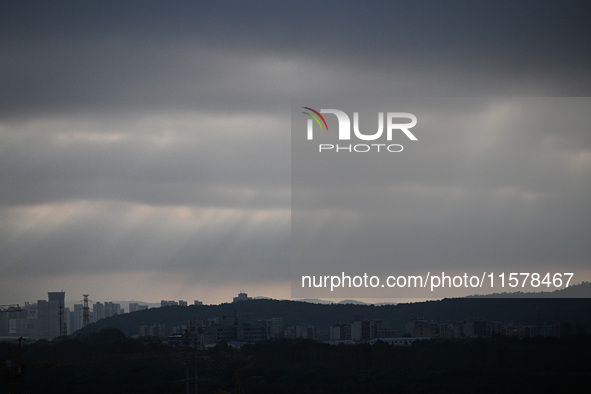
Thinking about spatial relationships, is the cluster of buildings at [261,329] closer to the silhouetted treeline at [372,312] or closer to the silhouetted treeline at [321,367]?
the silhouetted treeline at [372,312]

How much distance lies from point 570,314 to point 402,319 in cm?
2902

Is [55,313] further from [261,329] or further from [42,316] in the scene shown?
[261,329]

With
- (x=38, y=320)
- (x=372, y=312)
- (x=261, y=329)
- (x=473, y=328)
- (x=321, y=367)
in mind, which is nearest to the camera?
(x=321, y=367)

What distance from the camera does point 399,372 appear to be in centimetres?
5109

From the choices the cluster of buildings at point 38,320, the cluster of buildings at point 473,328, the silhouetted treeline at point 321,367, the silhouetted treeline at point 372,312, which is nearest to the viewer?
the silhouetted treeline at point 321,367

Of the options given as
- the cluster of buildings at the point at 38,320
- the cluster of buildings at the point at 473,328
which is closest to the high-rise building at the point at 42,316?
the cluster of buildings at the point at 38,320

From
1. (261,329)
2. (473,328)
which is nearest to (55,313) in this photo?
(261,329)

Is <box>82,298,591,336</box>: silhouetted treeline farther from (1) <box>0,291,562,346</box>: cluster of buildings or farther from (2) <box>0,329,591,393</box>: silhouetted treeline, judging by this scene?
(2) <box>0,329,591,393</box>: silhouetted treeline

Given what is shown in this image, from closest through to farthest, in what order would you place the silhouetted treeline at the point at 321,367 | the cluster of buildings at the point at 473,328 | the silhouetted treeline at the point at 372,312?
the silhouetted treeline at the point at 321,367, the cluster of buildings at the point at 473,328, the silhouetted treeline at the point at 372,312

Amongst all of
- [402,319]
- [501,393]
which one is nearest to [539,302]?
[402,319]

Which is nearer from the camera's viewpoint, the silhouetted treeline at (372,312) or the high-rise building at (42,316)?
the silhouetted treeline at (372,312)

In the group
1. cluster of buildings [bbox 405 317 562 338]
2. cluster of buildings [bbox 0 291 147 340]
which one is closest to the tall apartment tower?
cluster of buildings [bbox 0 291 147 340]

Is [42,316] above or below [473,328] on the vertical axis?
above

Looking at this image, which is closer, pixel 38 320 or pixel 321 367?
pixel 321 367
